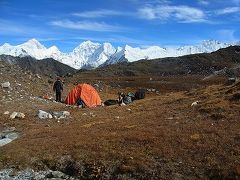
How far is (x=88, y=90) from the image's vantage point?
1981 inches

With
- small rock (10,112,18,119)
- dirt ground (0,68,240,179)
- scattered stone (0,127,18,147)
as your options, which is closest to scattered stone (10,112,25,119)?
small rock (10,112,18,119)

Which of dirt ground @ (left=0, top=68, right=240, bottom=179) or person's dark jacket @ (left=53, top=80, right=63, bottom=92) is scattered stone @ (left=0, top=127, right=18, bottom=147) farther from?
person's dark jacket @ (left=53, top=80, right=63, bottom=92)

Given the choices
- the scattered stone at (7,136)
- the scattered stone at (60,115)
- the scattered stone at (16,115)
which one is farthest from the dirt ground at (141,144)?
the scattered stone at (60,115)

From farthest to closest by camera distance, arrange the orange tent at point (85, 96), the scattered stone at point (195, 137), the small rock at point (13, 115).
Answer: the orange tent at point (85, 96), the small rock at point (13, 115), the scattered stone at point (195, 137)

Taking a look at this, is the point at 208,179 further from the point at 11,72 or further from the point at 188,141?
the point at 11,72

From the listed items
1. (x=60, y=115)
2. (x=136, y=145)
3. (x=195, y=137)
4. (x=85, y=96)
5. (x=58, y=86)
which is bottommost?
(x=136, y=145)

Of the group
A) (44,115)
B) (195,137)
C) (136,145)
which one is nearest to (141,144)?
(136,145)

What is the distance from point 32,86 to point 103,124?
27998 millimetres

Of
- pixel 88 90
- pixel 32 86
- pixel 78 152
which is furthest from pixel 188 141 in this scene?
pixel 32 86

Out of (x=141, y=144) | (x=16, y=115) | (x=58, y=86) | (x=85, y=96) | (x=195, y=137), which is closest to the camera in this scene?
(x=195, y=137)

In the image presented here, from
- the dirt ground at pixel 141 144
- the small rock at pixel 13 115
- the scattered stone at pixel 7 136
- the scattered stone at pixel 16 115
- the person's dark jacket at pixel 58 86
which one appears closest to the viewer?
the dirt ground at pixel 141 144

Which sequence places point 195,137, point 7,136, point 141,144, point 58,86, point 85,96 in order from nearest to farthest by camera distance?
point 195,137, point 141,144, point 7,136, point 85,96, point 58,86

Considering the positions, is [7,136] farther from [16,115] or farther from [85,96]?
[85,96]

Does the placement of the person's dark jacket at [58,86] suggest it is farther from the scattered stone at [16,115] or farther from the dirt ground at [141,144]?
the dirt ground at [141,144]
